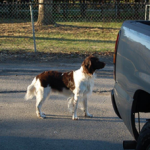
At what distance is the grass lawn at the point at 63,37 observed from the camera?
12.8 meters

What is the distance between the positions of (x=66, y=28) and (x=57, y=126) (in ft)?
48.9

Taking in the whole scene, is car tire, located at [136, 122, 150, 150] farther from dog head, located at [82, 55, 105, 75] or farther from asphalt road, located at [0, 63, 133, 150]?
dog head, located at [82, 55, 105, 75]

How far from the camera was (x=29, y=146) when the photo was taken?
433cm

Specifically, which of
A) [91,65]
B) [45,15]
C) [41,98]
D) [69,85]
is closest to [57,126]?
[41,98]

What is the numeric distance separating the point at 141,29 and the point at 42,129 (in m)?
2.67

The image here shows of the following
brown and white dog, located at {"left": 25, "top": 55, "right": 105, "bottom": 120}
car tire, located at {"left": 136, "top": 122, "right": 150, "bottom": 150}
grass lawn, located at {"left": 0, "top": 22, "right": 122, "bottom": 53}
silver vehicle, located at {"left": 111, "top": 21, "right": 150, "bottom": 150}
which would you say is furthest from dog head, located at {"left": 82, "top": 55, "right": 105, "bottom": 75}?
grass lawn, located at {"left": 0, "top": 22, "right": 122, "bottom": 53}

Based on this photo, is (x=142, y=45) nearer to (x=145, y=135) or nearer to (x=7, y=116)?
(x=145, y=135)

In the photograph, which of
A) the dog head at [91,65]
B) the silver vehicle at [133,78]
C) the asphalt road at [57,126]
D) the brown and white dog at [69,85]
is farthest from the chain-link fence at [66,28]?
the silver vehicle at [133,78]

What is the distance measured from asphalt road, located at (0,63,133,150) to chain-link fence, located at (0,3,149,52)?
233 inches

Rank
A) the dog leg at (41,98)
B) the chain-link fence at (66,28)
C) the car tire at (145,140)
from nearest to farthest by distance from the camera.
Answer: the car tire at (145,140) → the dog leg at (41,98) → the chain-link fence at (66,28)

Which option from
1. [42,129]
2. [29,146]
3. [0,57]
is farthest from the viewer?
[0,57]

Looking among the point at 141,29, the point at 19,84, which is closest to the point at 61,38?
the point at 19,84

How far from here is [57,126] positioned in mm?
5121

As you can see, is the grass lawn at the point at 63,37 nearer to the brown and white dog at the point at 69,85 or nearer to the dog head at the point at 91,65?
the brown and white dog at the point at 69,85
